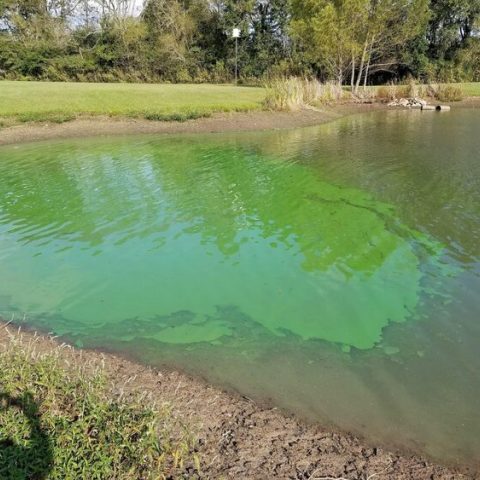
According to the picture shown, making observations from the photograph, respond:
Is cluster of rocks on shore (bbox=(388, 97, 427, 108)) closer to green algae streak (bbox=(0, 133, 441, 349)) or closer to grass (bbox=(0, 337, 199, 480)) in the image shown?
green algae streak (bbox=(0, 133, 441, 349))

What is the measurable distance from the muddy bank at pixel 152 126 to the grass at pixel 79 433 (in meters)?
14.2

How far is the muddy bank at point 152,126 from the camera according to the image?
1642cm

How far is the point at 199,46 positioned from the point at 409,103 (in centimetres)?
2146

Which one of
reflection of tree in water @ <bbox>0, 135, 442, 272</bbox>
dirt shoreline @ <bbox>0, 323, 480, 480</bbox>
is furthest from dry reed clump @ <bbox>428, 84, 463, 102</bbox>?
dirt shoreline @ <bbox>0, 323, 480, 480</bbox>

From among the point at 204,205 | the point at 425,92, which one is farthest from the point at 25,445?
the point at 425,92

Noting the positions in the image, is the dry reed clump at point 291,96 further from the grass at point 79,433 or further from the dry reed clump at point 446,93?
the grass at point 79,433

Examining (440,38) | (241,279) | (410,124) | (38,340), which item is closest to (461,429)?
(241,279)

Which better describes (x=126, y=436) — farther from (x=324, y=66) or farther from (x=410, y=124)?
(x=324, y=66)

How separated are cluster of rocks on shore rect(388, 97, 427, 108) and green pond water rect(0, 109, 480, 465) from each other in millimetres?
13827

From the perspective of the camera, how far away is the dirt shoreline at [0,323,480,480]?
117 inches

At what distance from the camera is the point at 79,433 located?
116 inches

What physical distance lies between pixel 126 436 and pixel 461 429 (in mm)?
2381

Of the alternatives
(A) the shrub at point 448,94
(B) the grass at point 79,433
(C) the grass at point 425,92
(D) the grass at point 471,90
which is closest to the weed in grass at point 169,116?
(C) the grass at point 425,92

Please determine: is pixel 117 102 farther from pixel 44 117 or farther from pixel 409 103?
pixel 409 103
